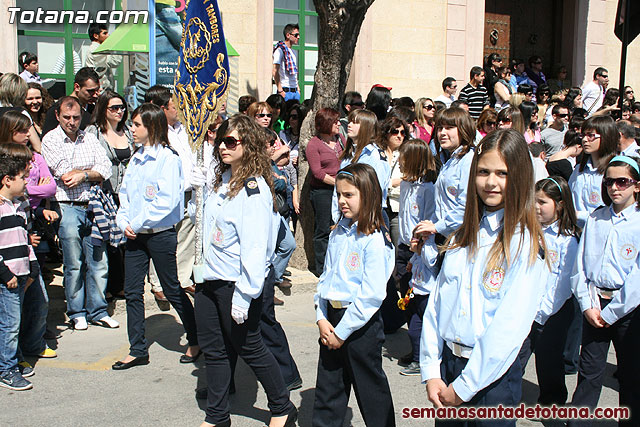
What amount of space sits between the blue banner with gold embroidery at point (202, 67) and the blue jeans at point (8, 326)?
5.90ft

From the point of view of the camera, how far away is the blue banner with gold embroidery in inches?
222

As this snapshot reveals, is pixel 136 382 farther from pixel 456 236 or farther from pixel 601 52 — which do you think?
pixel 601 52

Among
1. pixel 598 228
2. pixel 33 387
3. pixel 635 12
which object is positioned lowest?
pixel 33 387

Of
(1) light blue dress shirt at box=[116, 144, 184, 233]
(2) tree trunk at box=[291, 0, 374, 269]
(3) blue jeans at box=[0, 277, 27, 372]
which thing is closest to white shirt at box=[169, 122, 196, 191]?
(1) light blue dress shirt at box=[116, 144, 184, 233]

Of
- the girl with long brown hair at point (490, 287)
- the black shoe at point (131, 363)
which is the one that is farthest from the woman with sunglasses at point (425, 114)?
the girl with long brown hair at point (490, 287)

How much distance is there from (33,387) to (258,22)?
8768 millimetres

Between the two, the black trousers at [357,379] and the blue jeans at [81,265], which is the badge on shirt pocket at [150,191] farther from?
the black trousers at [357,379]

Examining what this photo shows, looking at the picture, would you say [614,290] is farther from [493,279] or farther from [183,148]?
[183,148]

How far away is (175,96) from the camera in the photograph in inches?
233

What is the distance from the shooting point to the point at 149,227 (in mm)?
5414

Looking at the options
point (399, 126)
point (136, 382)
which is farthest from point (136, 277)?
point (399, 126)

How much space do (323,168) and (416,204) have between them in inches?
83.4

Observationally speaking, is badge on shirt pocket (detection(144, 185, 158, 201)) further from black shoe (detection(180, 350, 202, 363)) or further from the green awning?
the green awning

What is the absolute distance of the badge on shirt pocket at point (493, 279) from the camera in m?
2.87
